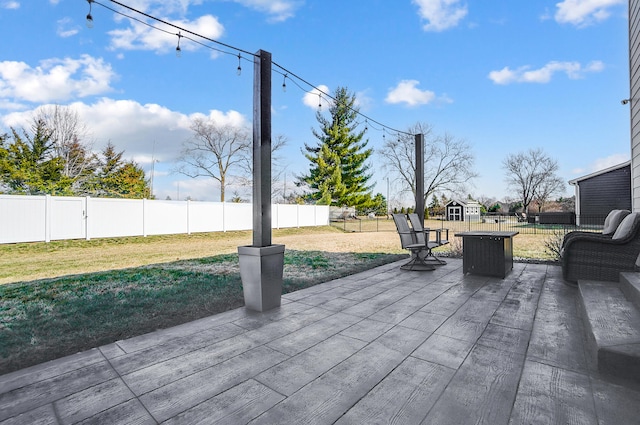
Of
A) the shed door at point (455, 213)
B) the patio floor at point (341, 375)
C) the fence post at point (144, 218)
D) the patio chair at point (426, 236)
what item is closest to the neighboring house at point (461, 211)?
the shed door at point (455, 213)

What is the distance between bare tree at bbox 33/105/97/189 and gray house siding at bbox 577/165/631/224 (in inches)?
1066

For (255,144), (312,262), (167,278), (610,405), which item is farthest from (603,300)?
(167,278)

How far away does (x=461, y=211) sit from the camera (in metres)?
30.7

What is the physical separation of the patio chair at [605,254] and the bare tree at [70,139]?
21.3m

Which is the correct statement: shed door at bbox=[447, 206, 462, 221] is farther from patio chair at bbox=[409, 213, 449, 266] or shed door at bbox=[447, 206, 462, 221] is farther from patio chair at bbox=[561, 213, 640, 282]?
patio chair at bbox=[561, 213, 640, 282]

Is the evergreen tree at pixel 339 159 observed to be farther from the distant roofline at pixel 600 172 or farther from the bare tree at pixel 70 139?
the bare tree at pixel 70 139

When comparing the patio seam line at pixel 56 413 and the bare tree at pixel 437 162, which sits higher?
the bare tree at pixel 437 162

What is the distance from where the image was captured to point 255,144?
3.04 metres

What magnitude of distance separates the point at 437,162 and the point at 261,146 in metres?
24.0

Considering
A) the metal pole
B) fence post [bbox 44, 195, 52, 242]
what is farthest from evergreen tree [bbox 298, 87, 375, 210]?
the metal pole

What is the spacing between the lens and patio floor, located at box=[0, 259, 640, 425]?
1333mm

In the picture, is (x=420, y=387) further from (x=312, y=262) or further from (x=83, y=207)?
(x=83, y=207)

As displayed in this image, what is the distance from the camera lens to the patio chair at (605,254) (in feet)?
10.2

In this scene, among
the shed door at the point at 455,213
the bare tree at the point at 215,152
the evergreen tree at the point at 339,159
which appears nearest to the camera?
the bare tree at the point at 215,152
